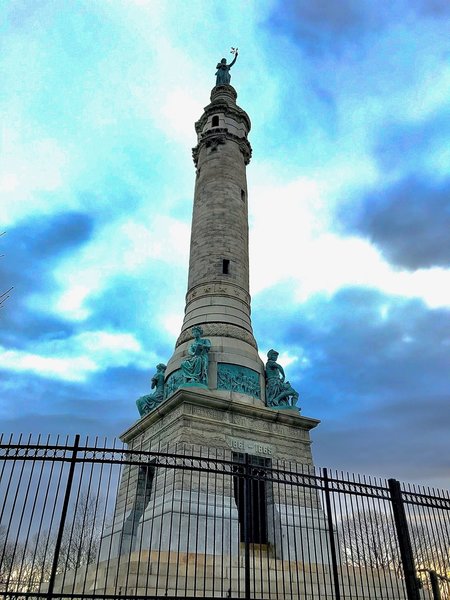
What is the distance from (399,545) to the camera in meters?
10.1

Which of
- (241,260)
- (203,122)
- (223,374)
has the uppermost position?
(203,122)

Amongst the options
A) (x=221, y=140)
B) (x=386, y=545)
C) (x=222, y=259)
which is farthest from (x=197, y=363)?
(x=221, y=140)

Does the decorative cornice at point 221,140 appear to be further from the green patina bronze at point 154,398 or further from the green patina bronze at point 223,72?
the green patina bronze at point 154,398

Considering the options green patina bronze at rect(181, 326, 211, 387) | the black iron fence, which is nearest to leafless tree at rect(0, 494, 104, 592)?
the black iron fence

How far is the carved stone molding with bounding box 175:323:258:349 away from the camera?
66.7 ft

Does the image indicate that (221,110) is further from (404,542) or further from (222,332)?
(404,542)

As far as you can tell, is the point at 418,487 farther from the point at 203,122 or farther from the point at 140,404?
the point at 203,122

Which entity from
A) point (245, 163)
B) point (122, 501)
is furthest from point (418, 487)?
point (245, 163)

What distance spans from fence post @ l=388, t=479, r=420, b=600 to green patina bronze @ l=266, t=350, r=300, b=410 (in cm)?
866

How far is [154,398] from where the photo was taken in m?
20.0

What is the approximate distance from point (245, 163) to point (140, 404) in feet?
48.0

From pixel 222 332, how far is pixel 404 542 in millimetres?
11577

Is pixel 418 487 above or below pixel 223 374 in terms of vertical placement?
below

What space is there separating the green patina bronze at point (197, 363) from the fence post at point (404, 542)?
8.51 metres
